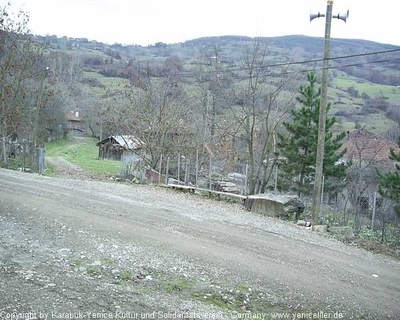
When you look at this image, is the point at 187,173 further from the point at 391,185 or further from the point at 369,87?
the point at 369,87

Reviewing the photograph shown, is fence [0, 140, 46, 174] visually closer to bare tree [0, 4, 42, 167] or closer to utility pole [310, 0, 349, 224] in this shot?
bare tree [0, 4, 42, 167]

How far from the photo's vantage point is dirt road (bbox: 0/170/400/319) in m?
5.57

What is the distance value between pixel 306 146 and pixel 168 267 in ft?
62.2

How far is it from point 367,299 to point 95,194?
366 inches

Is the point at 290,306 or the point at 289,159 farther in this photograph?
the point at 289,159

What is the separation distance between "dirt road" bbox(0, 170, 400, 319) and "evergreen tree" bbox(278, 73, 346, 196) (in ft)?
42.7

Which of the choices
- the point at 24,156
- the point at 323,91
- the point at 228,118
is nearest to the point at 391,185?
the point at 323,91

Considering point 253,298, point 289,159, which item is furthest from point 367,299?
point 289,159

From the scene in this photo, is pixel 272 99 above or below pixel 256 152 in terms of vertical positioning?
above

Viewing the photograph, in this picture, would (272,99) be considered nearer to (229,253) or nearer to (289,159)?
(289,159)

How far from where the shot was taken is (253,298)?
6.58 m

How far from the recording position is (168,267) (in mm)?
7367

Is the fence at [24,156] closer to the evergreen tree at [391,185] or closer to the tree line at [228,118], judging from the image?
the tree line at [228,118]

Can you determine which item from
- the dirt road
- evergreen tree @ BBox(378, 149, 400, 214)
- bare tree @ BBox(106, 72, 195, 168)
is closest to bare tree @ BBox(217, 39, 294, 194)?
bare tree @ BBox(106, 72, 195, 168)
